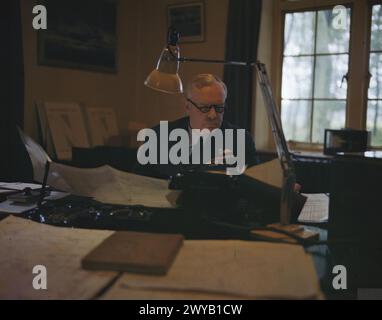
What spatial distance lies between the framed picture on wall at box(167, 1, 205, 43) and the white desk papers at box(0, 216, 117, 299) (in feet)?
10.2

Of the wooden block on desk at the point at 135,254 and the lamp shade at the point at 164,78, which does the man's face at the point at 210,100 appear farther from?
the wooden block on desk at the point at 135,254

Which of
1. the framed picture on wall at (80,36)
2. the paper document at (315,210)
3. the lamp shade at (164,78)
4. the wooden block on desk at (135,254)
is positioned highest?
the framed picture on wall at (80,36)

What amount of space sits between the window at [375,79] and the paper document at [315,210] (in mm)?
1947

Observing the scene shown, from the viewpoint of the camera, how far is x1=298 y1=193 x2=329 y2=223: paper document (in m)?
1.21

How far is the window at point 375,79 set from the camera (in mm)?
3238

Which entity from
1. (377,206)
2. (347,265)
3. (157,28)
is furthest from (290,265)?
(157,28)

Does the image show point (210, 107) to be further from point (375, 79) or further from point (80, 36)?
point (80, 36)

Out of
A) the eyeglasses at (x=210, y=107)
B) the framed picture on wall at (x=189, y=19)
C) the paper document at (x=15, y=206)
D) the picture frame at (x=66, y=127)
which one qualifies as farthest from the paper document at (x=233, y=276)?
the framed picture on wall at (x=189, y=19)

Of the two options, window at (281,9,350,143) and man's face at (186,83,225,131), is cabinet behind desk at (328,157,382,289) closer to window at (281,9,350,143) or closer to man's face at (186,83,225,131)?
man's face at (186,83,225,131)

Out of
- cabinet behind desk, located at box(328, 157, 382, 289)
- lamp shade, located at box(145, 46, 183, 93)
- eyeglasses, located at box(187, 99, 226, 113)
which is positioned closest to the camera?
cabinet behind desk, located at box(328, 157, 382, 289)

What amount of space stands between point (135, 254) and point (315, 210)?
0.77 meters

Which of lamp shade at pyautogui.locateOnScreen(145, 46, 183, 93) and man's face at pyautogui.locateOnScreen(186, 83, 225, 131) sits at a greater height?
lamp shade at pyautogui.locateOnScreen(145, 46, 183, 93)

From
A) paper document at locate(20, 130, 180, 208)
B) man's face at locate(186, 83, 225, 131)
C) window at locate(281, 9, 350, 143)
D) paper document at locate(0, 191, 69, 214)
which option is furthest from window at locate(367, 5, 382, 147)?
paper document at locate(0, 191, 69, 214)

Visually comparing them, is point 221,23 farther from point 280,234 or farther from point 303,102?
point 280,234
